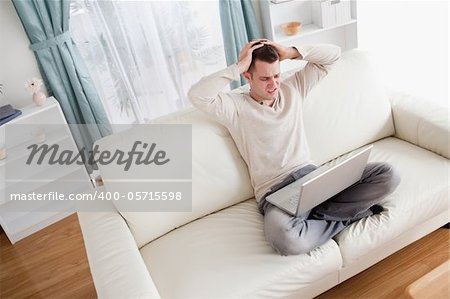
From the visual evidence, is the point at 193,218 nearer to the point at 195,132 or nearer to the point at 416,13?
the point at 195,132

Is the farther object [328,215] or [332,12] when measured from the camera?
[332,12]

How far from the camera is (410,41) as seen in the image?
311 cm

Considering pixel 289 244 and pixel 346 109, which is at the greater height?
pixel 346 109

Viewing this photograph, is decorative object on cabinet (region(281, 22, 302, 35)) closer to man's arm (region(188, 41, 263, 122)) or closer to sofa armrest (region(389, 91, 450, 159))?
sofa armrest (region(389, 91, 450, 159))

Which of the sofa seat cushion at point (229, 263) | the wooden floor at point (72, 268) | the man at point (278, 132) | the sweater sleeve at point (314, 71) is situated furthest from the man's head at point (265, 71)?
the wooden floor at point (72, 268)

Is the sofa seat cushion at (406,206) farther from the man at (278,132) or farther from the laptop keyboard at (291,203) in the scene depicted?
the laptop keyboard at (291,203)

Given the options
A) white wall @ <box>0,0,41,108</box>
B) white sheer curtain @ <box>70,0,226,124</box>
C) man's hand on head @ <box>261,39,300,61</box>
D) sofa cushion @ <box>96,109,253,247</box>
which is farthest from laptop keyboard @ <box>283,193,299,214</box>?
white wall @ <box>0,0,41,108</box>

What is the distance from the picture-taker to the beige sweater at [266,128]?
165 cm

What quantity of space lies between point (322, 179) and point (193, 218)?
63 cm

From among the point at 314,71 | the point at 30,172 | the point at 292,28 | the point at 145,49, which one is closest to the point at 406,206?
the point at 314,71

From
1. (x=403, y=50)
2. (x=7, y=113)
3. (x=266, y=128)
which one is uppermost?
(x=7, y=113)

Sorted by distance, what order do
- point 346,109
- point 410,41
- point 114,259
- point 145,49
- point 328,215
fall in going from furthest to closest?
point 410,41 < point 145,49 < point 346,109 < point 328,215 < point 114,259

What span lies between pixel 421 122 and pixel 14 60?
7.87ft

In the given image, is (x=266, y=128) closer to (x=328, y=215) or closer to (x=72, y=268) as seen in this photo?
(x=328, y=215)
